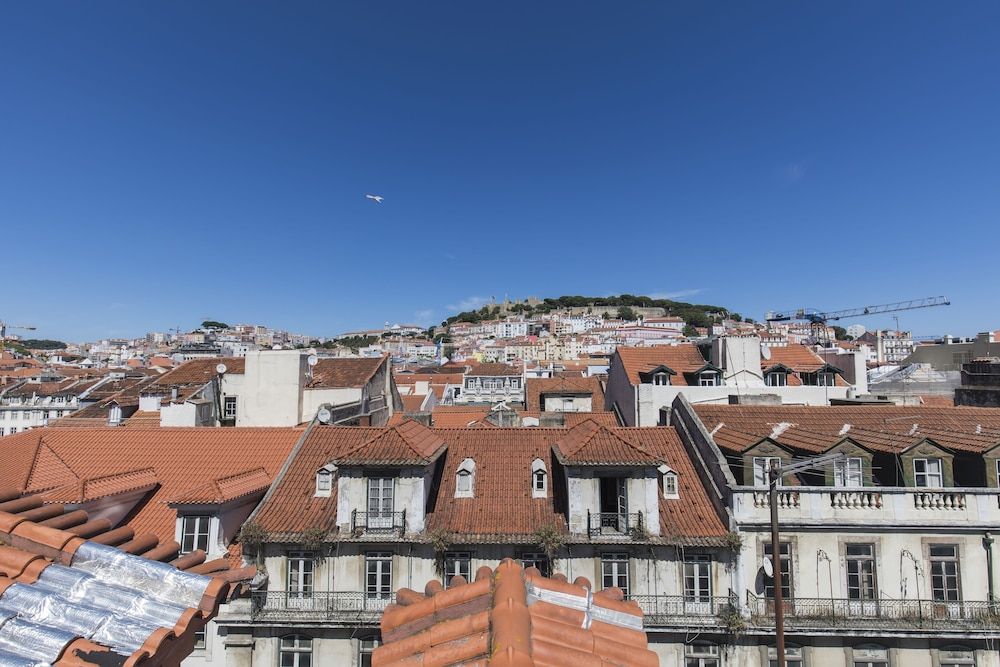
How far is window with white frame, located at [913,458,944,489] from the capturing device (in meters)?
15.7

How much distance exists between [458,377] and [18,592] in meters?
70.7

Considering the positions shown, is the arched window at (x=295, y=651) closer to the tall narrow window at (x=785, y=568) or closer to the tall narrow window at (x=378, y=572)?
the tall narrow window at (x=378, y=572)

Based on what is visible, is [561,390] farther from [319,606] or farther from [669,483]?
[319,606]

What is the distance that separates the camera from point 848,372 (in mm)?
31625

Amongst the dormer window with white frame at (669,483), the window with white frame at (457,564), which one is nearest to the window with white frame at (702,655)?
the dormer window with white frame at (669,483)

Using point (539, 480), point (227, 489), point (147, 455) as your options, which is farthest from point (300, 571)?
point (147, 455)

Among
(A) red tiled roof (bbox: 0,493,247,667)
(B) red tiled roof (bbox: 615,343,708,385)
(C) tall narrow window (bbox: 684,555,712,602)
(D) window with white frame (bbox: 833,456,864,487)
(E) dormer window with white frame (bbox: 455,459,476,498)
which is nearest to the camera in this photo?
(A) red tiled roof (bbox: 0,493,247,667)

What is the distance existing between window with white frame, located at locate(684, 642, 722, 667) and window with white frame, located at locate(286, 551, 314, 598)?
Result: 11.8 meters

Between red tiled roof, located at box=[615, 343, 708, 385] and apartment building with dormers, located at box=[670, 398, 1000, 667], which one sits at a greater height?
red tiled roof, located at box=[615, 343, 708, 385]

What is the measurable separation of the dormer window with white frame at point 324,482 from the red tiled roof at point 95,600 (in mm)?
14087

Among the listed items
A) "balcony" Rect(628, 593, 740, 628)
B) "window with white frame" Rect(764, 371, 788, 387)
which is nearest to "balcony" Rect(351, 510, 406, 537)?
"balcony" Rect(628, 593, 740, 628)

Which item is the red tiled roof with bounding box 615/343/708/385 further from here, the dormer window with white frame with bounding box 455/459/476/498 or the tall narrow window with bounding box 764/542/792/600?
the dormer window with white frame with bounding box 455/459/476/498

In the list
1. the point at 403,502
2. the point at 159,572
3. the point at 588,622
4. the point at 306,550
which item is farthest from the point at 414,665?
the point at 306,550

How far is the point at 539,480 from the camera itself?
684 inches
